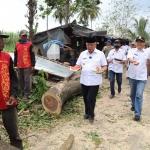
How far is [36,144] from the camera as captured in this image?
3.82 m

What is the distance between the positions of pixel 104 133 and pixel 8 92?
2.36m

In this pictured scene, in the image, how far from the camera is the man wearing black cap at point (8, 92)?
271 cm

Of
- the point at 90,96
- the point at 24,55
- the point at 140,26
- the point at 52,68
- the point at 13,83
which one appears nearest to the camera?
the point at 13,83

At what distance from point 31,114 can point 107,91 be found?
12.4 ft

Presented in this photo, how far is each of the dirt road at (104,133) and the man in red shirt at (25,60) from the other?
1.72m

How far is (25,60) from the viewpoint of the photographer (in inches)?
229

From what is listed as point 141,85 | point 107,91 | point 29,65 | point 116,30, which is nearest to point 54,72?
point 107,91

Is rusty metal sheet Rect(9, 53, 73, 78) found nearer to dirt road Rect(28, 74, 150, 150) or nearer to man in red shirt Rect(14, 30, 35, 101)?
man in red shirt Rect(14, 30, 35, 101)

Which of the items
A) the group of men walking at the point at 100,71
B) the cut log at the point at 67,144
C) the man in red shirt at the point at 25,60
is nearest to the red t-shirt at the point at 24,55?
the man in red shirt at the point at 25,60

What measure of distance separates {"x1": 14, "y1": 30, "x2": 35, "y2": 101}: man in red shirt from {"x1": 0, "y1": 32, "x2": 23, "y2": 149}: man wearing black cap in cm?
295

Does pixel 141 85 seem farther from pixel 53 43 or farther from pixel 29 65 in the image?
pixel 53 43

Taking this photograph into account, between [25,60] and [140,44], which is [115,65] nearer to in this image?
[140,44]

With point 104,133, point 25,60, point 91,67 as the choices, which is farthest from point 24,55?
point 104,133

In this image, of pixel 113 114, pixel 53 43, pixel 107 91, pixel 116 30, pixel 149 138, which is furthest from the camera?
pixel 116 30
